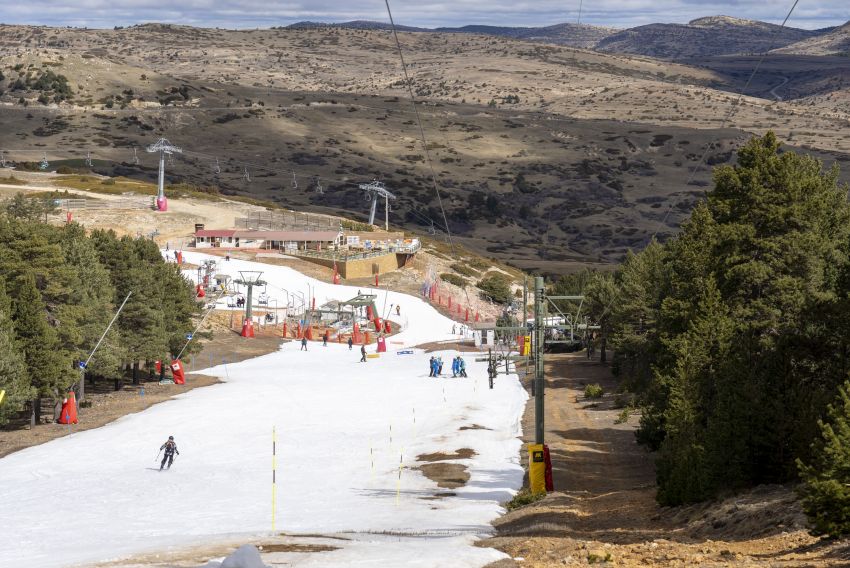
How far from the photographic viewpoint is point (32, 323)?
53.0 m

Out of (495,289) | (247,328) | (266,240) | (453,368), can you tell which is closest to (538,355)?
(453,368)

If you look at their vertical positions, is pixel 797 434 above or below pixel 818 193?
below

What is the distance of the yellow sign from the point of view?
1421 inches

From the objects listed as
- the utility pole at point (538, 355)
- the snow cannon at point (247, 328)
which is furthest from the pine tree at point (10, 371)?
the snow cannon at point (247, 328)

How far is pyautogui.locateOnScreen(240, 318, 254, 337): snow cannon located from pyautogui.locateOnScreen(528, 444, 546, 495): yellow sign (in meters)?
63.8

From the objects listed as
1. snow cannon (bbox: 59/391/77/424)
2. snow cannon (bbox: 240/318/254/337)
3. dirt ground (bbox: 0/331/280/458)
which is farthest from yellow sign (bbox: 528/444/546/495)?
snow cannon (bbox: 240/318/254/337)

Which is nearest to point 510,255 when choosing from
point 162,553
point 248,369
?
point 248,369

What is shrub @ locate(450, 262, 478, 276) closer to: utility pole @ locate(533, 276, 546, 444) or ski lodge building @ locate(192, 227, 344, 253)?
→ ski lodge building @ locate(192, 227, 344, 253)

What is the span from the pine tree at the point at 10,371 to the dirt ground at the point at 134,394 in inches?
59.5

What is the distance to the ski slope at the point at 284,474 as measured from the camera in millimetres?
28469

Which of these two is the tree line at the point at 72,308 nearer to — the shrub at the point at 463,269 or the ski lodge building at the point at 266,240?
the ski lodge building at the point at 266,240

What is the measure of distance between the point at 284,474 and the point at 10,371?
13511 millimetres

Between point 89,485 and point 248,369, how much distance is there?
40391 millimetres

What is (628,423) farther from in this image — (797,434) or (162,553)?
(162,553)
